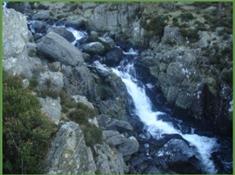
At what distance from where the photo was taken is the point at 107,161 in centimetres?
1777

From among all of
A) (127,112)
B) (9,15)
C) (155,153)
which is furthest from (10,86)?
(127,112)

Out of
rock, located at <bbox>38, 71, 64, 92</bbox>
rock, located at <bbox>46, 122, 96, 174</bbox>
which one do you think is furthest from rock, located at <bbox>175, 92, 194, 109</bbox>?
rock, located at <bbox>46, 122, 96, 174</bbox>

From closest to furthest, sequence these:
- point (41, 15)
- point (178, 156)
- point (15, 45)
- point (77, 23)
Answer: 1. point (15, 45)
2. point (178, 156)
3. point (77, 23)
4. point (41, 15)

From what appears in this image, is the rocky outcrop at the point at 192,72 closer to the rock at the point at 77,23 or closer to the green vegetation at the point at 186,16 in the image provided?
the green vegetation at the point at 186,16

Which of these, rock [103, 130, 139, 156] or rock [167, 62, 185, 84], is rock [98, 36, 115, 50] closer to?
rock [167, 62, 185, 84]

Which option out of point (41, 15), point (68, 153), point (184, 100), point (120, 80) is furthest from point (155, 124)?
point (41, 15)

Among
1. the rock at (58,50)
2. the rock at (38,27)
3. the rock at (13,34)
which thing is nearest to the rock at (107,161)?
the rock at (13,34)

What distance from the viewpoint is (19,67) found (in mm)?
16672

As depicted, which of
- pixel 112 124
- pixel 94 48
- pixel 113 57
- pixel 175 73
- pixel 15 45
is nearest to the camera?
pixel 15 45

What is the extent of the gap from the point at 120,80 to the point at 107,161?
17.3 metres

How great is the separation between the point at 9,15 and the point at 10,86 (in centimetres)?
472

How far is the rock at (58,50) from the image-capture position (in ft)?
90.4

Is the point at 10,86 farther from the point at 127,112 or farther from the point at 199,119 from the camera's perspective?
the point at 199,119

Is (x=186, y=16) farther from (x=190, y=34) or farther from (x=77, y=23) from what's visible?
(x=77, y=23)
